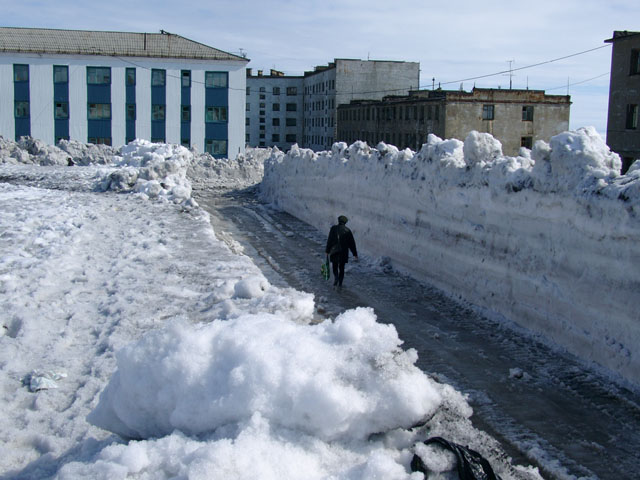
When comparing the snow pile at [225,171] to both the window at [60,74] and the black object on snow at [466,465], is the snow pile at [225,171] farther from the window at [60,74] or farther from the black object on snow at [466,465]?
the black object on snow at [466,465]

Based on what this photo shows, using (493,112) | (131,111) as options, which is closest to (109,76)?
(131,111)

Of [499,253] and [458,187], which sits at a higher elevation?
[458,187]

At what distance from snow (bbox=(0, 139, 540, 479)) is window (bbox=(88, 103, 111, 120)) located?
133ft

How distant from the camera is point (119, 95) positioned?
48438 millimetres

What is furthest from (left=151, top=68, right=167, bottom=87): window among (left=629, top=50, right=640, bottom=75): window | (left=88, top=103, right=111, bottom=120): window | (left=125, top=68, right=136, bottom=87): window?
(left=629, top=50, right=640, bottom=75): window

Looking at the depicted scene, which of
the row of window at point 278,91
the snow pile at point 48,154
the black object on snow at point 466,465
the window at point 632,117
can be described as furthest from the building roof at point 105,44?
the black object on snow at point 466,465

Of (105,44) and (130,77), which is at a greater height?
(105,44)

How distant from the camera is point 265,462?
12.7ft

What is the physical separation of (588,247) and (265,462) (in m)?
6.59

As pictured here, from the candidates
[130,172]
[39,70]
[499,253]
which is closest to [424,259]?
[499,253]

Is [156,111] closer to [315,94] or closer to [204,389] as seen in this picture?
[315,94]

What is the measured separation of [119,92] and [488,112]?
28046mm

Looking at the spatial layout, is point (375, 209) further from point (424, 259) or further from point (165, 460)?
point (165, 460)

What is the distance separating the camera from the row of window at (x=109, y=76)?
156ft
